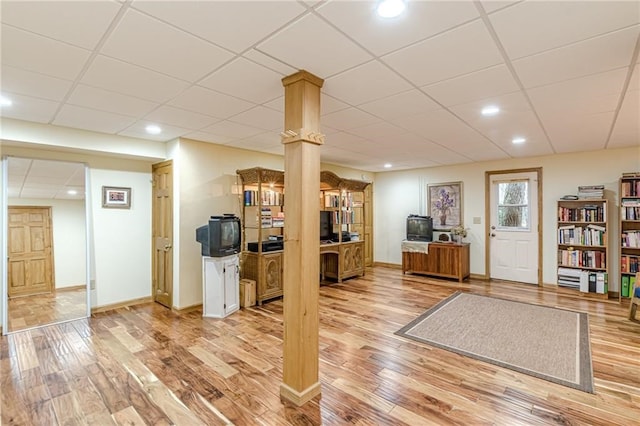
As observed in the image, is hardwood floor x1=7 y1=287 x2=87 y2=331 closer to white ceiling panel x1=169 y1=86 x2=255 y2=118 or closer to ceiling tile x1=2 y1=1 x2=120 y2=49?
white ceiling panel x1=169 y1=86 x2=255 y2=118

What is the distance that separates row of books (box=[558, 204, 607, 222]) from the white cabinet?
5635 millimetres

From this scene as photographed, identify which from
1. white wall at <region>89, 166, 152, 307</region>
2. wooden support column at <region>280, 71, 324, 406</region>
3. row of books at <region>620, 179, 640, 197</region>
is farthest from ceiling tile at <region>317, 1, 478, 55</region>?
row of books at <region>620, 179, 640, 197</region>

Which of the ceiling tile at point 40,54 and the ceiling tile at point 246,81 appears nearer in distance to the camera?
the ceiling tile at point 40,54

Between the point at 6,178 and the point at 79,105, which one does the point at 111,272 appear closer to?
the point at 6,178

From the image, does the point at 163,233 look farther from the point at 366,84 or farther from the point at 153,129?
the point at 366,84

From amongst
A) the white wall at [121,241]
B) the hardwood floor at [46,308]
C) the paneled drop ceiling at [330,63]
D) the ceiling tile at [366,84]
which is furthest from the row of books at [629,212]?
the hardwood floor at [46,308]

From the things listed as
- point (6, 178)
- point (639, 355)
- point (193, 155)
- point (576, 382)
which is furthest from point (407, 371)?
→ point (6, 178)

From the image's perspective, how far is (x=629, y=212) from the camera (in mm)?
4777

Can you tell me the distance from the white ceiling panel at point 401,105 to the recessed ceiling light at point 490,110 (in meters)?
0.49

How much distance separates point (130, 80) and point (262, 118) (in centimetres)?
133

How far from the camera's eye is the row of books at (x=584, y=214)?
16.8ft

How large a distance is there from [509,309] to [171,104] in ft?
16.4

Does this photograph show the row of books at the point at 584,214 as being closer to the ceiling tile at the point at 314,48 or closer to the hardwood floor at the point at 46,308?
the ceiling tile at the point at 314,48

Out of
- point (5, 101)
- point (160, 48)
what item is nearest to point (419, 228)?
point (160, 48)
